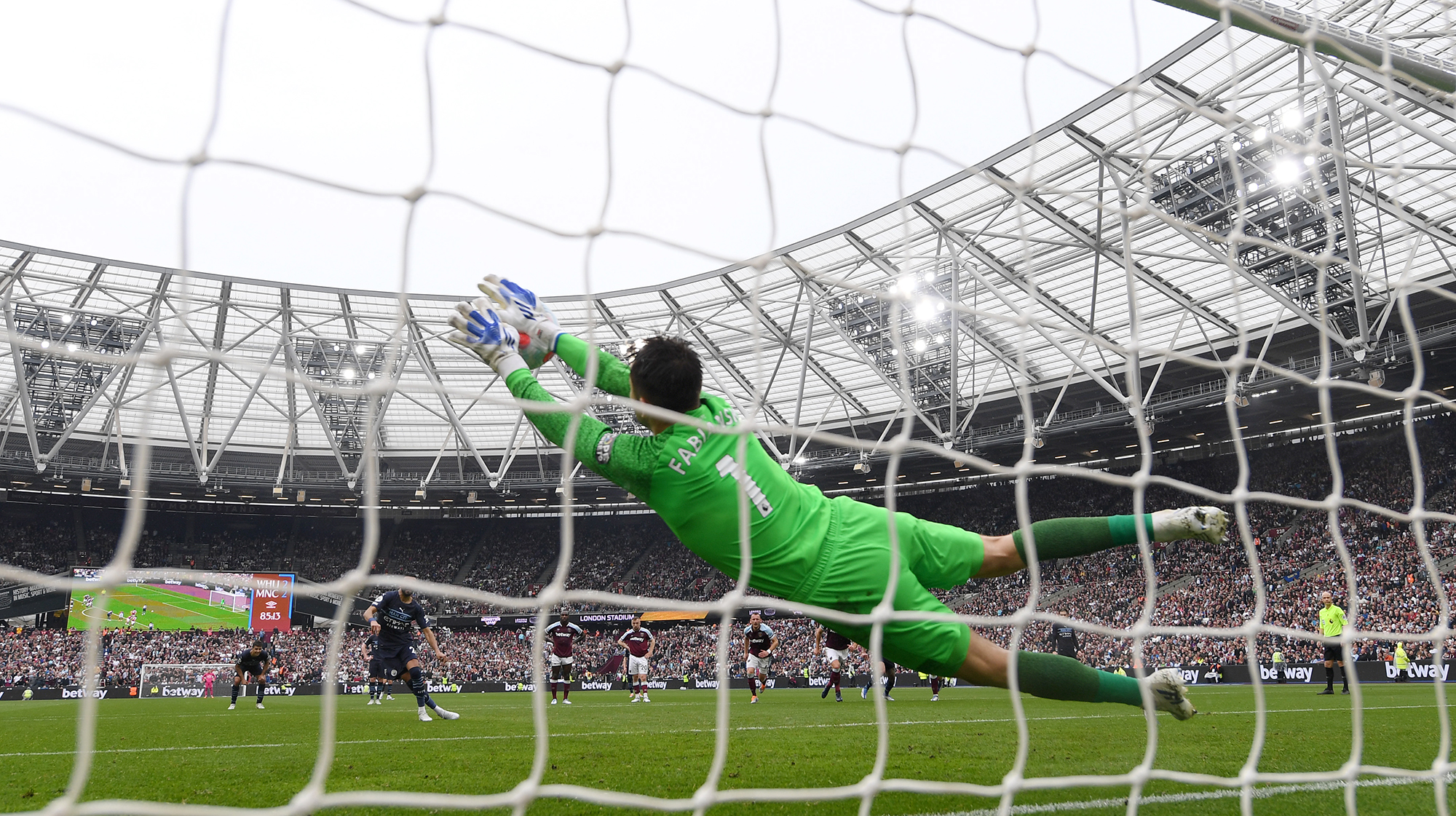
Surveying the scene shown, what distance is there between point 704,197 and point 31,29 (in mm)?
11490

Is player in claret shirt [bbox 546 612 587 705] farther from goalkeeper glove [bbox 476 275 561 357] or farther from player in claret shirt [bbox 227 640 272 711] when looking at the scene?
goalkeeper glove [bbox 476 275 561 357]

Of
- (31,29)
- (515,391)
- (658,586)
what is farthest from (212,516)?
(515,391)

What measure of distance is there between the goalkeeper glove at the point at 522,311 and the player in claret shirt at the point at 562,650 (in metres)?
11.5

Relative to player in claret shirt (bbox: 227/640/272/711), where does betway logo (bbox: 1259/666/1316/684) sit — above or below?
below

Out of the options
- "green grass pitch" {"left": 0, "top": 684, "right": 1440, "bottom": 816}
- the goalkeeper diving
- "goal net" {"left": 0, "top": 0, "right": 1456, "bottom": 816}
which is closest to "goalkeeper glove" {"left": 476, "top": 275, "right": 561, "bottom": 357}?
the goalkeeper diving

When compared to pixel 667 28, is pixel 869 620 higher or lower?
lower

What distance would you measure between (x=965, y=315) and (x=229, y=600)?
88.5ft

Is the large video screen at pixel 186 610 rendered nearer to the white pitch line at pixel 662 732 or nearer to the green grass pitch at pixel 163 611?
the green grass pitch at pixel 163 611

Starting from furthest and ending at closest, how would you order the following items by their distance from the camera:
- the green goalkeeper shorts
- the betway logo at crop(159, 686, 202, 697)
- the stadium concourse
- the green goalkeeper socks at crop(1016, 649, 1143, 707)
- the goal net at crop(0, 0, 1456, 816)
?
1. the stadium concourse
2. the betway logo at crop(159, 686, 202, 697)
3. the green goalkeeper socks at crop(1016, 649, 1143, 707)
4. the green goalkeeper shorts
5. the goal net at crop(0, 0, 1456, 816)

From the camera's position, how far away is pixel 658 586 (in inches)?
1483

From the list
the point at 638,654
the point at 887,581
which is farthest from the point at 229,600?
the point at 887,581

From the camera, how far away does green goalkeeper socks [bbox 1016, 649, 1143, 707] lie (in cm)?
348

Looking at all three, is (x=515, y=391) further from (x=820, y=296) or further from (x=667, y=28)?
(x=820, y=296)

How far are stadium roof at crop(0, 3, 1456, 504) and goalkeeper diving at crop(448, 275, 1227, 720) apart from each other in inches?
348
